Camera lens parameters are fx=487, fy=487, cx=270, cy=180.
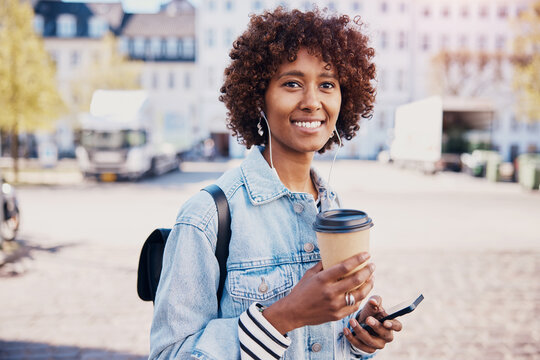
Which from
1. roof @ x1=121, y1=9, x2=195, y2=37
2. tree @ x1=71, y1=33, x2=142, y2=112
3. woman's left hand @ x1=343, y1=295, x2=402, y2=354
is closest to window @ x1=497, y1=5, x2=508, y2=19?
roof @ x1=121, y1=9, x2=195, y2=37

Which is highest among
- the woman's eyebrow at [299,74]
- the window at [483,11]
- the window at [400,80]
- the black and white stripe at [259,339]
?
the window at [483,11]

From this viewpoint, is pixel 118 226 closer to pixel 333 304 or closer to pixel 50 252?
pixel 50 252

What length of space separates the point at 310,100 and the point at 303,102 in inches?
1.0

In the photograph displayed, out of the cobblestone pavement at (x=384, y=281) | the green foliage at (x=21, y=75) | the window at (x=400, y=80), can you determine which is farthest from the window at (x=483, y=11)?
the green foliage at (x=21, y=75)

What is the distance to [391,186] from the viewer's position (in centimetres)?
2055

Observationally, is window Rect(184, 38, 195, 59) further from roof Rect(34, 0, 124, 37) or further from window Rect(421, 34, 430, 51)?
window Rect(421, 34, 430, 51)

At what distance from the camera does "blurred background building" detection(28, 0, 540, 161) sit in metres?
48.7

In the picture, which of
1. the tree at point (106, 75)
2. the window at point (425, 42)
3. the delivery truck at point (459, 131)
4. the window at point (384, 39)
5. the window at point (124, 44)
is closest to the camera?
the delivery truck at point (459, 131)

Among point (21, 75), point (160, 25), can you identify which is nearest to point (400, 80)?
point (160, 25)

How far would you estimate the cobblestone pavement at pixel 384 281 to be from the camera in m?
4.44

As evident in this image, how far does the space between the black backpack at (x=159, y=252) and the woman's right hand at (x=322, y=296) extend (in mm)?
234

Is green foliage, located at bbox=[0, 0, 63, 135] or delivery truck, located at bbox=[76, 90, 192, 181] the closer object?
green foliage, located at bbox=[0, 0, 63, 135]

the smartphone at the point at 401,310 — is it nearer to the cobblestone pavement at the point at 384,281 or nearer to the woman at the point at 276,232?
the woman at the point at 276,232

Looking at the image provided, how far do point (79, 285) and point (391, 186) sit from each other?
641 inches
